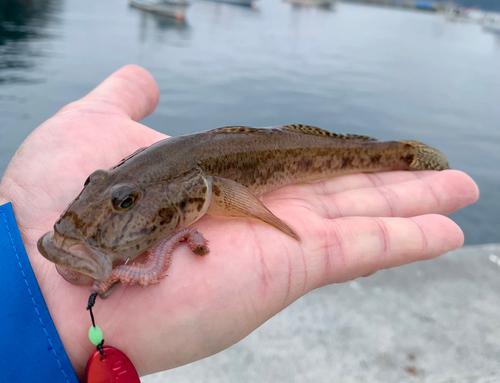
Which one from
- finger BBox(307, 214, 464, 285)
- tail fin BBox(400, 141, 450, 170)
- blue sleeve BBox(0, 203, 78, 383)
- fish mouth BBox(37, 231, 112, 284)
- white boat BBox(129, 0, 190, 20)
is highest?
white boat BBox(129, 0, 190, 20)

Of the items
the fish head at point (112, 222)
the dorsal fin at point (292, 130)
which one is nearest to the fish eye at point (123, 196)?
the fish head at point (112, 222)

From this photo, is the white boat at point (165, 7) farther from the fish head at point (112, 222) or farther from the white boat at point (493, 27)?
the white boat at point (493, 27)

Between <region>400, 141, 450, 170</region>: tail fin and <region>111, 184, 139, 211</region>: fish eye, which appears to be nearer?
<region>111, 184, 139, 211</region>: fish eye

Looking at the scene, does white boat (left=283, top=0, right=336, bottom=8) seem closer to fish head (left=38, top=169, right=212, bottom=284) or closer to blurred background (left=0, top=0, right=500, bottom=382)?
blurred background (left=0, top=0, right=500, bottom=382)

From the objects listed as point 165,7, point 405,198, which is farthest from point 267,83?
point 165,7

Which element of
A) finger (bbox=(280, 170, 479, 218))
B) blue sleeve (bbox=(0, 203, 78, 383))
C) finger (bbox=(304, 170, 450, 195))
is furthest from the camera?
finger (bbox=(304, 170, 450, 195))

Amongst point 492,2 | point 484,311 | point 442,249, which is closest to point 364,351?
point 442,249

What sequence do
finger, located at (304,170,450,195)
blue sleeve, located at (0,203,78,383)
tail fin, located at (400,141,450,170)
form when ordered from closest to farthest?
blue sleeve, located at (0,203,78,383) < finger, located at (304,170,450,195) < tail fin, located at (400,141,450,170)

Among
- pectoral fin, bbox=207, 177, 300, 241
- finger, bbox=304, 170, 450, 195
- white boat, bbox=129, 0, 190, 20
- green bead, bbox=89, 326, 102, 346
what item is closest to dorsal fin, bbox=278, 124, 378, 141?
finger, bbox=304, 170, 450, 195

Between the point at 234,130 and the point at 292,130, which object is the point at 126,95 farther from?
the point at 292,130
